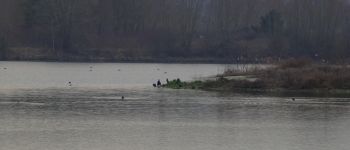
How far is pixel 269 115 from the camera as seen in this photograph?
47219 mm

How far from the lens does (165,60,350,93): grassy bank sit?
7056cm

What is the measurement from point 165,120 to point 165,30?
11669 cm

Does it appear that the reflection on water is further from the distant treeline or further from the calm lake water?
the distant treeline

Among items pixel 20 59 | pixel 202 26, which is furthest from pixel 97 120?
pixel 202 26

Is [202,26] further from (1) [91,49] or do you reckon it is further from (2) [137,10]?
(1) [91,49]

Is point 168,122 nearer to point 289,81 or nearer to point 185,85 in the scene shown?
point 289,81

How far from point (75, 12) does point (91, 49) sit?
8350 millimetres

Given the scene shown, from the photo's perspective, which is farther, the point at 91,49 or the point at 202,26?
the point at 202,26

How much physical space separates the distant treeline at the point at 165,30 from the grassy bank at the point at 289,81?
6865 centimetres

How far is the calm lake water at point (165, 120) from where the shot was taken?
110ft

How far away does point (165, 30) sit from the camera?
159250mm

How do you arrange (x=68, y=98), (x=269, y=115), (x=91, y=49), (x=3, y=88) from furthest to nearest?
1. (x=91, y=49)
2. (x=3, y=88)
3. (x=68, y=98)
4. (x=269, y=115)

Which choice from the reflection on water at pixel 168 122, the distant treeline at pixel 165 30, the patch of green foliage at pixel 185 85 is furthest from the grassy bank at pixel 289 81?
the distant treeline at pixel 165 30

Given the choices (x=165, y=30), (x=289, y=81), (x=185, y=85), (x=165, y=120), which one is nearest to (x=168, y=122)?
(x=165, y=120)
